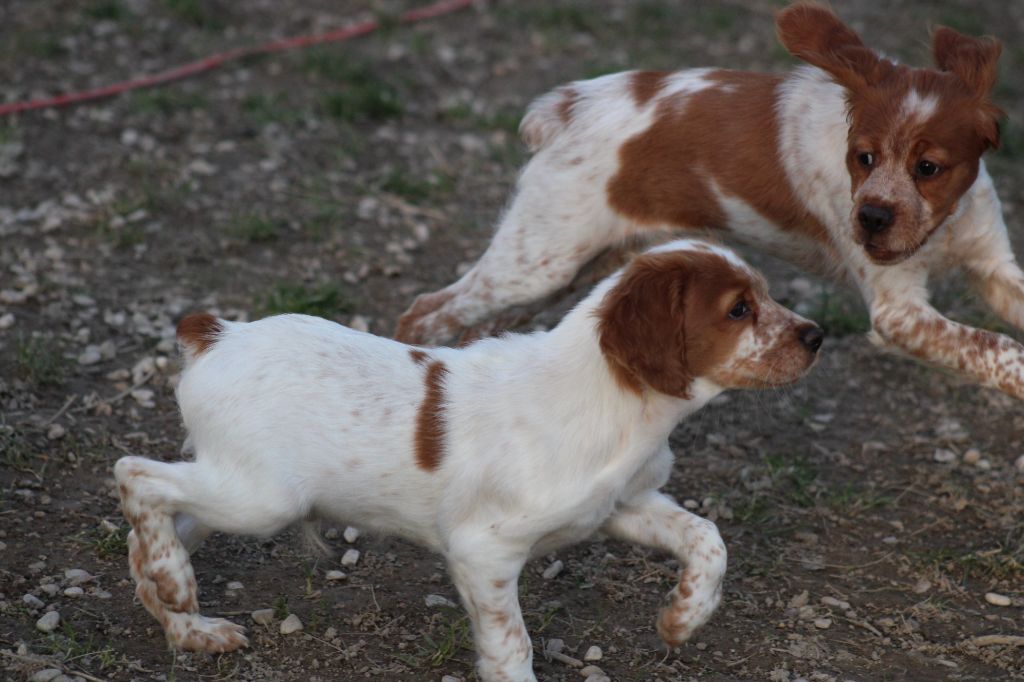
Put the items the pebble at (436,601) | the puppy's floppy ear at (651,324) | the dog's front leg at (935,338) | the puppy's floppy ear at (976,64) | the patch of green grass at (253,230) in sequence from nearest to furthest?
the puppy's floppy ear at (651,324)
the pebble at (436,601)
the puppy's floppy ear at (976,64)
the dog's front leg at (935,338)
the patch of green grass at (253,230)

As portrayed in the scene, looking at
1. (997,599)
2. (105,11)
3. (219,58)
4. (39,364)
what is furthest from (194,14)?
(997,599)

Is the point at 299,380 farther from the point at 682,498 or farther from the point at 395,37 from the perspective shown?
the point at 395,37

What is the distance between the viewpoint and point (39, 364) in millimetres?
5367

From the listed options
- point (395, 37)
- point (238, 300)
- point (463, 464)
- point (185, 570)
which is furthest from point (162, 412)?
point (395, 37)

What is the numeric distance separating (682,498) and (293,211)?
2923 mm

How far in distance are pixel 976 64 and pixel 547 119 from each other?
1.60 meters

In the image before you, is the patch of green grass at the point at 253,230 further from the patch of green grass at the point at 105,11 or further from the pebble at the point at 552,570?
the patch of green grass at the point at 105,11

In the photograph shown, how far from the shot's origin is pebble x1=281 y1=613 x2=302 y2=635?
13.7ft

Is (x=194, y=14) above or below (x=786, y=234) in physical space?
below

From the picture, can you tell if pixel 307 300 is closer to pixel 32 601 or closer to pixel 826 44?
pixel 32 601

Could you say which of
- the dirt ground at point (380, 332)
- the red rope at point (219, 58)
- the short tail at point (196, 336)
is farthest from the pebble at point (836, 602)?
the red rope at point (219, 58)

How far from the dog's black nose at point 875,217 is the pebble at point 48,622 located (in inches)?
113

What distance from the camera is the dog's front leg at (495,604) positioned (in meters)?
3.79

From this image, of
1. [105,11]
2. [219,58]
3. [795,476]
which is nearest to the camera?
[795,476]
